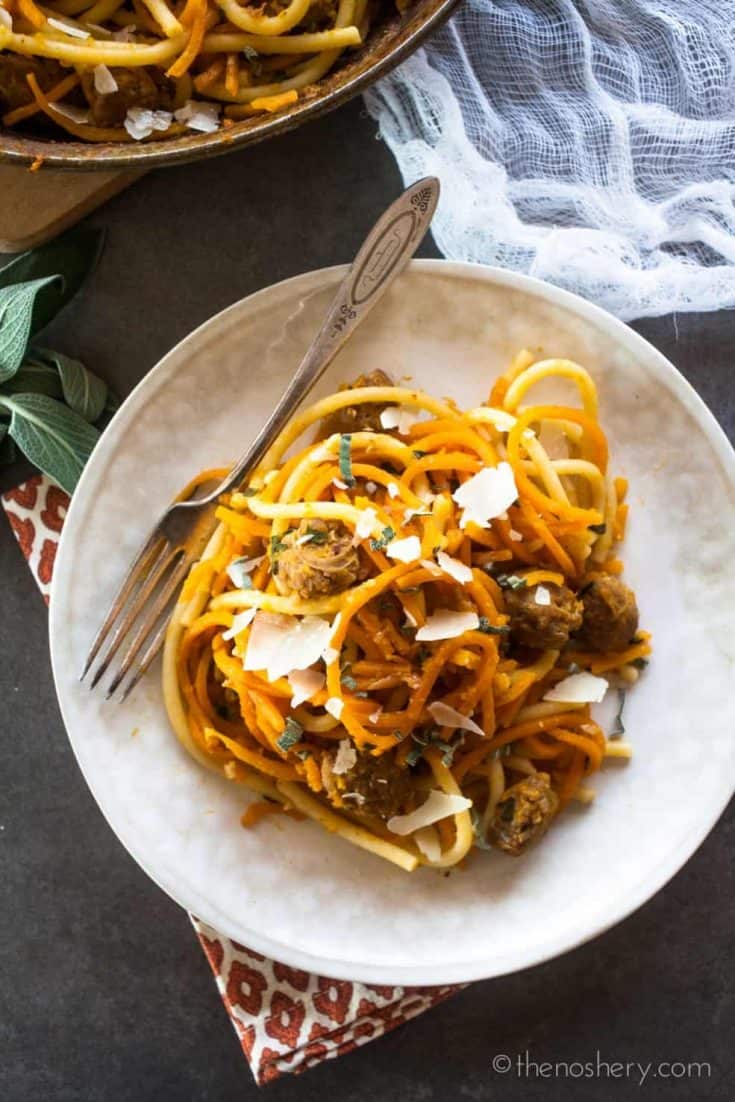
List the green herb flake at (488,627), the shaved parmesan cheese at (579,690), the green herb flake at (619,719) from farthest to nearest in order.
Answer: the green herb flake at (619,719)
the shaved parmesan cheese at (579,690)
the green herb flake at (488,627)

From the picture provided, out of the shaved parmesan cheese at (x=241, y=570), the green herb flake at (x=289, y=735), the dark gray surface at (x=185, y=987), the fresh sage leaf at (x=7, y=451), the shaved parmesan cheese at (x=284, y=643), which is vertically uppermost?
the fresh sage leaf at (x=7, y=451)

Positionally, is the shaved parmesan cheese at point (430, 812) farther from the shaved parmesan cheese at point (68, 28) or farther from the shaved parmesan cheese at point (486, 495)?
the shaved parmesan cheese at point (68, 28)

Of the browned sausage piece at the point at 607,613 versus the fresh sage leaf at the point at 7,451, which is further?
the fresh sage leaf at the point at 7,451

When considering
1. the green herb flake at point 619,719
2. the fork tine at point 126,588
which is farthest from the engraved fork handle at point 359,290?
the green herb flake at point 619,719

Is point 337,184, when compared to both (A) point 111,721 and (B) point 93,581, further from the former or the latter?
(A) point 111,721

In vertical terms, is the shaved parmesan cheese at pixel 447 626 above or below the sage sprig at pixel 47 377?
below

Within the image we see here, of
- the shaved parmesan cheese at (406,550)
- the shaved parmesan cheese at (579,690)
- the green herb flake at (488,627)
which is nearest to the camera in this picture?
the shaved parmesan cheese at (406,550)

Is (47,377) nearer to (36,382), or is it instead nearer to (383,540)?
(36,382)
